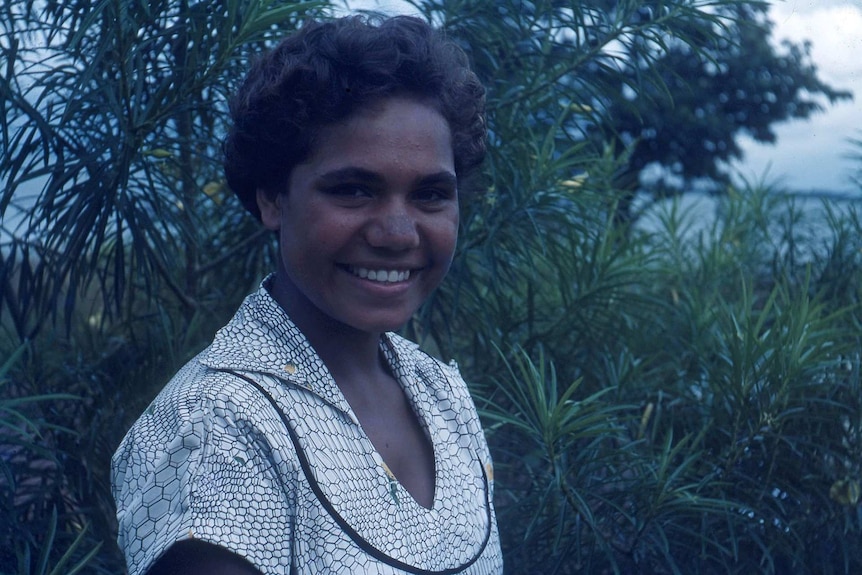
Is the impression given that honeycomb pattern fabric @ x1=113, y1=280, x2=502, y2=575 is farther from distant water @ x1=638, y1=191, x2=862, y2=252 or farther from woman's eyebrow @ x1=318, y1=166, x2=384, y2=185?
distant water @ x1=638, y1=191, x2=862, y2=252

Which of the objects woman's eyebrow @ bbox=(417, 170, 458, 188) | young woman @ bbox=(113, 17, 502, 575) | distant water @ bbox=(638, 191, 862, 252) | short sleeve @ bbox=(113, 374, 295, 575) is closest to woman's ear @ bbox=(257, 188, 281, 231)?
young woman @ bbox=(113, 17, 502, 575)

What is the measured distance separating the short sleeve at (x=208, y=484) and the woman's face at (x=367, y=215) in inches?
11.0

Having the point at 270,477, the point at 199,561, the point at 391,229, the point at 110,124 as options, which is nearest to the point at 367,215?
the point at 391,229

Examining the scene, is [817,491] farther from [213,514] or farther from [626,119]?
[626,119]

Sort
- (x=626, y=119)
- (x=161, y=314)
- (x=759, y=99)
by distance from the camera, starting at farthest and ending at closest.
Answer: (x=759, y=99) < (x=626, y=119) < (x=161, y=314)

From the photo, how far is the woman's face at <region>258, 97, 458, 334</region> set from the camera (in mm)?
1609

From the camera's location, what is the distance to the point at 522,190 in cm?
299

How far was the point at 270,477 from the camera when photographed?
55.4 inches

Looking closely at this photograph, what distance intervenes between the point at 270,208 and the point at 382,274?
0.25 metres

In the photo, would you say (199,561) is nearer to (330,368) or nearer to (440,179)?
(330,368)

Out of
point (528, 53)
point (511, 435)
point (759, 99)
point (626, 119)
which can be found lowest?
point (511, 435)

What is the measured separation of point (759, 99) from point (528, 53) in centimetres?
1447

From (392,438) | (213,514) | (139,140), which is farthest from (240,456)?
(139,140)

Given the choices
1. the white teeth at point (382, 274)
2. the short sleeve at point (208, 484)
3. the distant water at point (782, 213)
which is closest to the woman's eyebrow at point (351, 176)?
the white teeth at point (382, 274)
